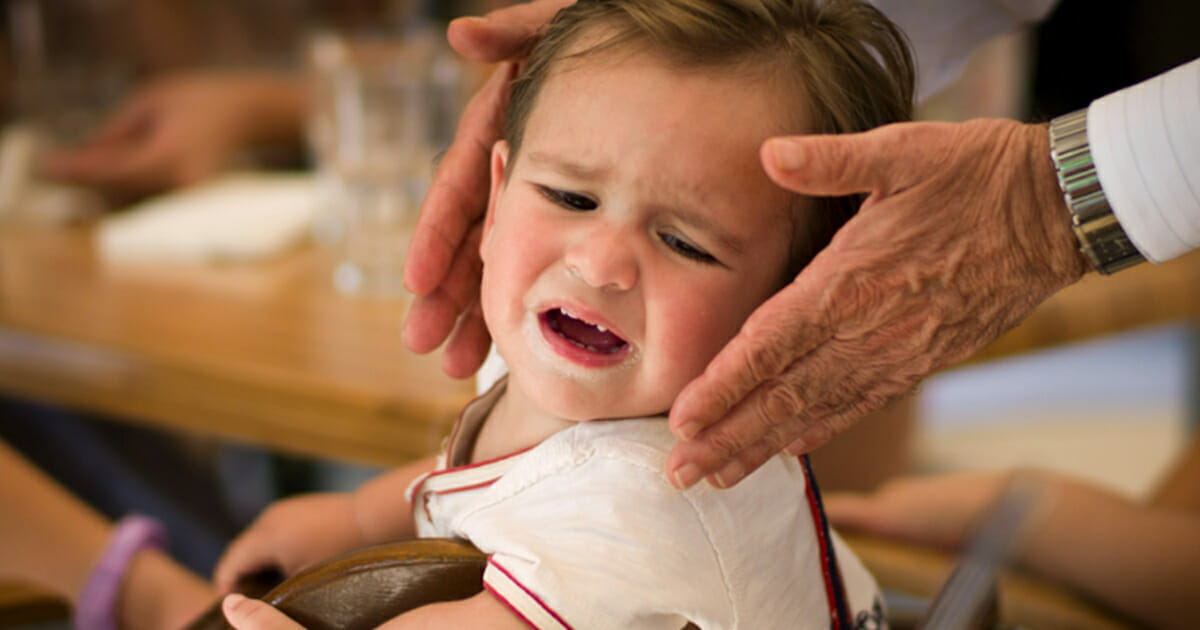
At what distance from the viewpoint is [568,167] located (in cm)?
54

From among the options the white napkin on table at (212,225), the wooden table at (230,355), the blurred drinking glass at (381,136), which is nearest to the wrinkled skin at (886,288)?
the wooden table at (230,355)

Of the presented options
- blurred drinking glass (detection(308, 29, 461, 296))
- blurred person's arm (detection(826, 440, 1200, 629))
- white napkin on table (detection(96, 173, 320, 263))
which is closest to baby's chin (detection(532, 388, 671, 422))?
blurred person's arm (detection(826, 440, 1200, 629))

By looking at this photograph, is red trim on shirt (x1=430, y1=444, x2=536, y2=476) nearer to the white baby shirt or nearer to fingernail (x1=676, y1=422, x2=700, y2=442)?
the white baby shirt

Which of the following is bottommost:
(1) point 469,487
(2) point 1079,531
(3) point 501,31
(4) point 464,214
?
(2) point 1079,531

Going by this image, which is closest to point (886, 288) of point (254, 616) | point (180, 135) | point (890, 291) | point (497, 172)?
point (890, 291)

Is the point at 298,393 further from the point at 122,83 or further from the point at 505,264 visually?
the point at 122,83

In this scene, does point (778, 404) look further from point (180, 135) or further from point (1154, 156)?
point (180, 135)

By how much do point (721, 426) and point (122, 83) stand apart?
1679 millimetres

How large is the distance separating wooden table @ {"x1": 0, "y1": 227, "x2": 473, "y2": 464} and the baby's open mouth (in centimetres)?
44

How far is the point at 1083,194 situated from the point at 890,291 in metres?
0.11

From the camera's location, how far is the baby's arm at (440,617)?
50 cm

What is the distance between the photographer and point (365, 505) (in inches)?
29.7

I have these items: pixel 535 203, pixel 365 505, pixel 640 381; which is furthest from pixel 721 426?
pixel 365 505

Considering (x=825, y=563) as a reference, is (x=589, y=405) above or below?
above
